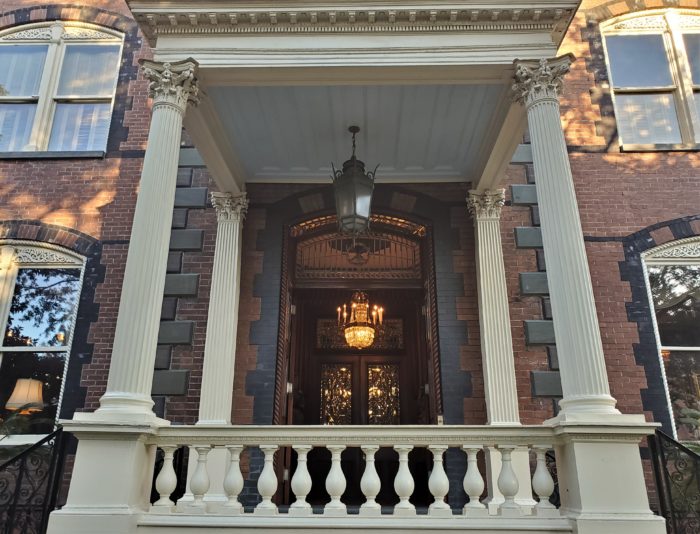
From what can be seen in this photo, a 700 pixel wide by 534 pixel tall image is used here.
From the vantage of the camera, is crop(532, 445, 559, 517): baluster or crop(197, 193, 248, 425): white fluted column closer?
crop(532, 445, 559, 517): baluster

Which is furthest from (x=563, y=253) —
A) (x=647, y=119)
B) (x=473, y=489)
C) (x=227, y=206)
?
(x=647, y=119)

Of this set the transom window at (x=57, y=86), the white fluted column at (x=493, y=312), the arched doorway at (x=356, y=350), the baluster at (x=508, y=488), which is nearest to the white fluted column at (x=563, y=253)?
A: the baluster at (x=508, y=488)

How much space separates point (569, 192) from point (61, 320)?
5.76 metres

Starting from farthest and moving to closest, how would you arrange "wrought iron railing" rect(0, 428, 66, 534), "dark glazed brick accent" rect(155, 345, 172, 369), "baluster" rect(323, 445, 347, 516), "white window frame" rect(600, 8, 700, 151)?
"white window frame" rect(600, 8, 700, 151) < "dark glazed brick accent" rect(155, 345, 172, 369) < "wrought iron railing" rect(0, 428, 66, 534) < "baluster" rect(323, 445, 347, 516)

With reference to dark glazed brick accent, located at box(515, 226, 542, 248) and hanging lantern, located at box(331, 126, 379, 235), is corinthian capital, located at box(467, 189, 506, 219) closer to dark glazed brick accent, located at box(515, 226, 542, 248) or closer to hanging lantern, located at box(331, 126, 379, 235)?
dark glazed brick accent, located at box(515, 226, 542, 248)

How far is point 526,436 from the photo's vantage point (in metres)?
4.08

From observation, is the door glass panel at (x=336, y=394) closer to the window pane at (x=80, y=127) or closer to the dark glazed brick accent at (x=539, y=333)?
the dark glazed brick accent at (x=539, y=333)

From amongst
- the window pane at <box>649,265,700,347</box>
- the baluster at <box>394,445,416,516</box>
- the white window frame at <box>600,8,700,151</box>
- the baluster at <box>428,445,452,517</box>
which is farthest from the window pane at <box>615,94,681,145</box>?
the baluster at <box>394,445,416,516</box>

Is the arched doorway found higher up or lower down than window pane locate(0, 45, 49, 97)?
lower down

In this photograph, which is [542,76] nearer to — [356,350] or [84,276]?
[84,276]

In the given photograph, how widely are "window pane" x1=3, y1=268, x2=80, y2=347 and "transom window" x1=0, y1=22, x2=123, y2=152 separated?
68.3 inches

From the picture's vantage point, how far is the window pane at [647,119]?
24.0ft

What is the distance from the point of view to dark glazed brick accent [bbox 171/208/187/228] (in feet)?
22.7

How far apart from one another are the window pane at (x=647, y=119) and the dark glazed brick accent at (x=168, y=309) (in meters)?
6.04
